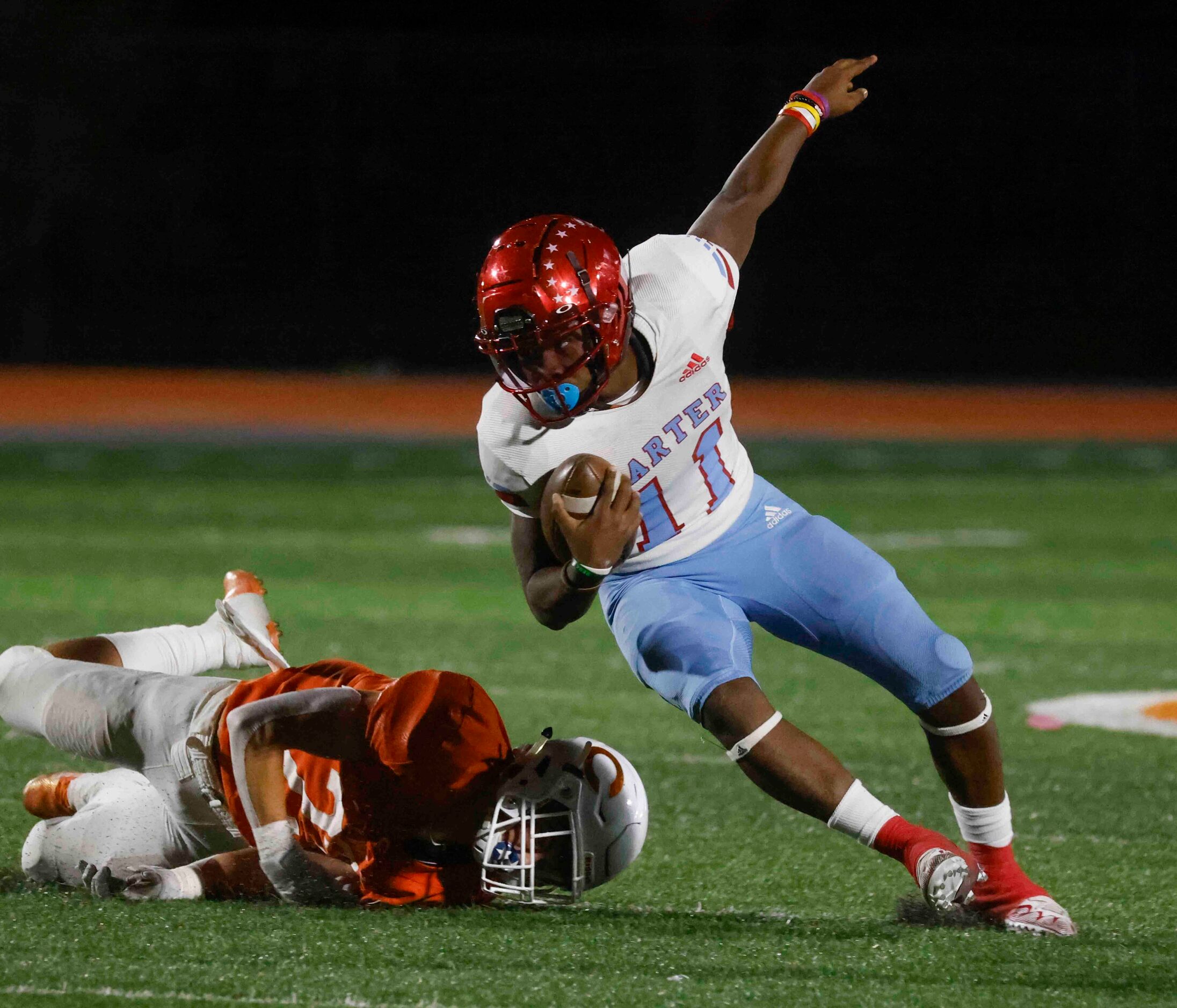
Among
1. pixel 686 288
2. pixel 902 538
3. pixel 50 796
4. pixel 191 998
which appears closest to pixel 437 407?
pixel 902 538

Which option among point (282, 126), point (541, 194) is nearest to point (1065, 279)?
point (541, 194)

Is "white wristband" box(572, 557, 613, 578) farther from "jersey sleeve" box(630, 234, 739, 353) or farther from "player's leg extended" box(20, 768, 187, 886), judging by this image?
"player's leg extended" box(20, 768, 187, 886)

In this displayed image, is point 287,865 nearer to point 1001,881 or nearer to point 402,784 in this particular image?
point 402,784

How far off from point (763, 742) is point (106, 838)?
4.59 feet

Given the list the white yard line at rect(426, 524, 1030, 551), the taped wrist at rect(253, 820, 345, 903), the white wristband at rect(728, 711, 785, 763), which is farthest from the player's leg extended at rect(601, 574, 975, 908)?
the white yard line at rect(426, 524, 1030, 551)

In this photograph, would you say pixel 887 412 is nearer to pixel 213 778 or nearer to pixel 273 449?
pixel 273 449

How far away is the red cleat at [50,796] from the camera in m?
3.96

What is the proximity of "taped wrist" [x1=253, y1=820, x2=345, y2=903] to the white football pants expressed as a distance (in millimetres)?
287

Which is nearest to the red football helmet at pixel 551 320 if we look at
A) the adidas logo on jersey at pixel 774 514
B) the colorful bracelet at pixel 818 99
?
the adidas logo on jersey at pixel 774 514

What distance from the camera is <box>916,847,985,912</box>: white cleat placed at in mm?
3340

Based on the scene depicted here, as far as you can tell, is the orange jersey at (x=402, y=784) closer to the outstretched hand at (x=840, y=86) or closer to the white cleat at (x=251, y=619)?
the white cleat at (x=251, y=619)

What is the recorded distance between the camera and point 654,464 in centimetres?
368

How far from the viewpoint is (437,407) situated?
18609 mm

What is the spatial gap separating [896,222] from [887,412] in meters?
3.19
